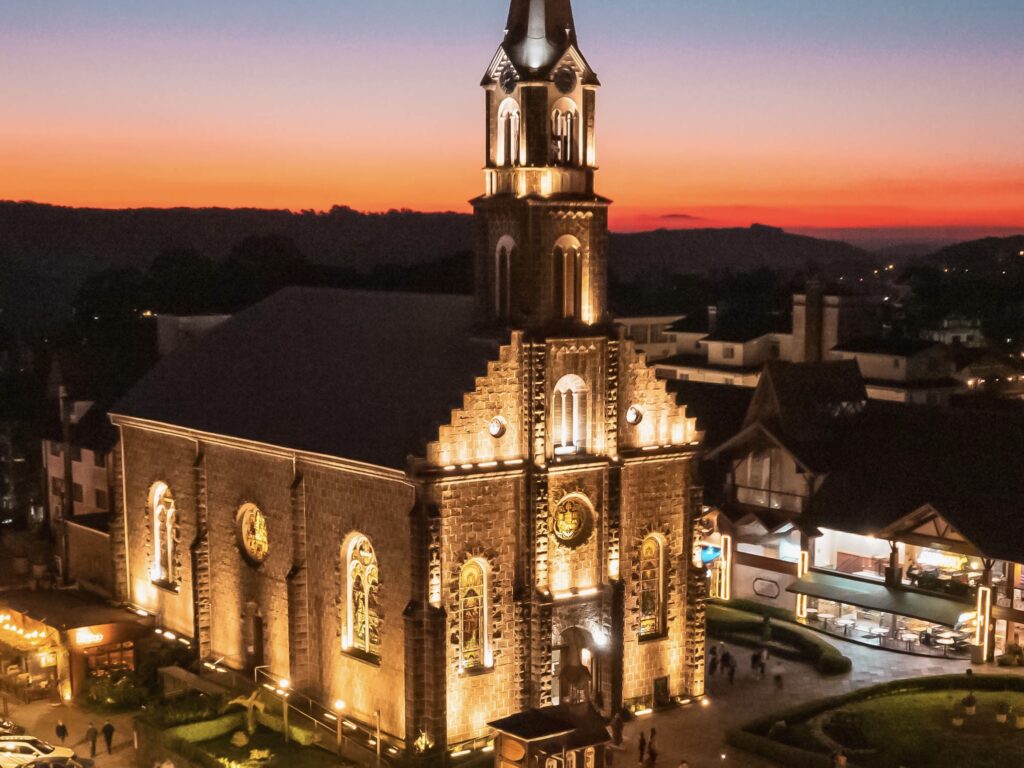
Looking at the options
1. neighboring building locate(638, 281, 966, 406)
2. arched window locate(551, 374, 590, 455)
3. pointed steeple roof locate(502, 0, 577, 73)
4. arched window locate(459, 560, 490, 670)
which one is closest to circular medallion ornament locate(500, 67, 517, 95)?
pointed steeple roof locate(502, 0, 577, 73)

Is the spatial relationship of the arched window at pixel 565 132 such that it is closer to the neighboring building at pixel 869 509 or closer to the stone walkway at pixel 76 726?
the neighboring building at pixel 869 509

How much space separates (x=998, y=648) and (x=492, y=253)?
26381 mm

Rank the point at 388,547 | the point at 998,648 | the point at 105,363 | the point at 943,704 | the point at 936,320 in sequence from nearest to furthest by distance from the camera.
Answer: the point at 388,547
the point at 943,704
the point at 998,648
the point at 105,363
the point at 936,320

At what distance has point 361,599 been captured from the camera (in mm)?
44250

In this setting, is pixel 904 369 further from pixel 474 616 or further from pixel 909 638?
pixel 474 616

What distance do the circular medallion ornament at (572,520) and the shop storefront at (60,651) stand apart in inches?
764

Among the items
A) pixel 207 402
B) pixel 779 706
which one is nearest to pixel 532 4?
pixel 207 402

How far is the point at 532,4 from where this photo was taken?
143 ft

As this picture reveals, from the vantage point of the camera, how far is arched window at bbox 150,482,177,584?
2186 inches

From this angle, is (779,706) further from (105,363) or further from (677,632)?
(105,363)

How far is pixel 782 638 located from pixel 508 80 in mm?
26756

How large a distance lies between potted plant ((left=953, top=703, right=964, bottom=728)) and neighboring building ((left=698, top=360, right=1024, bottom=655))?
6.33 meters

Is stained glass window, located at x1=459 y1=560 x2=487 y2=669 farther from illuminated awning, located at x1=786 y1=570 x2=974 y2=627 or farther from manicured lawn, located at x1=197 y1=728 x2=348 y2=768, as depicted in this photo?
illuminated awning, located at x1=786 y1=570 x2=974 y2=627

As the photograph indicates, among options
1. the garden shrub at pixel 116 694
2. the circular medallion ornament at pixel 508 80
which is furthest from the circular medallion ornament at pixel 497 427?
the garden shrub at pixel 116 694
